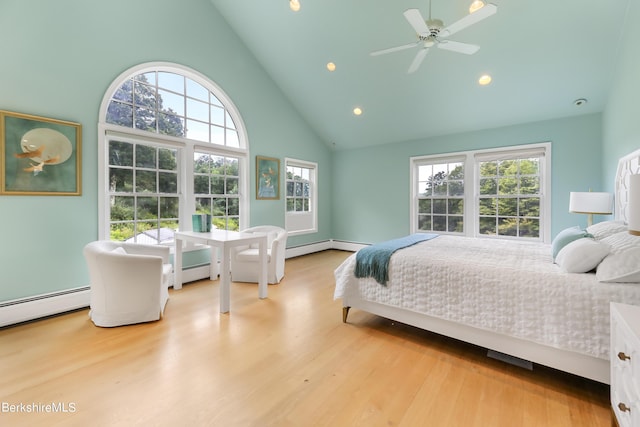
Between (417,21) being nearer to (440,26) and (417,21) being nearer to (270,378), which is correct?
(440,26)

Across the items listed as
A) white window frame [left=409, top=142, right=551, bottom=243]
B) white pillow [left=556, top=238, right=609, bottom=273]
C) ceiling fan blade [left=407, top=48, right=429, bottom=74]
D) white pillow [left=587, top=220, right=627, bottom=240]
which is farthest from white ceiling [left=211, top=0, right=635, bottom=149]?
white pillow [left=556, top=238, right=609, bottom=273]

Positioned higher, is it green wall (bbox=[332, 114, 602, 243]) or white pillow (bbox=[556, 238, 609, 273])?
green wall (bbox=[332, 114, 602, 243])

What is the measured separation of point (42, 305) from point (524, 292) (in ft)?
13.9

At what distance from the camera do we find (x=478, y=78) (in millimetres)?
3875

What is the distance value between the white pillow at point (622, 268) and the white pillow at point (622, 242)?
2.5 inches

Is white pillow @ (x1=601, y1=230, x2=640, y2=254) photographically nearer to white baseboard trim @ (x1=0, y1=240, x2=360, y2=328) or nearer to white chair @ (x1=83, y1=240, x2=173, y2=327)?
white chair @ (x1=83, y1=240, x2=173, y2=327)

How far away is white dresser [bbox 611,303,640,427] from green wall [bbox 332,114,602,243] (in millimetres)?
3506

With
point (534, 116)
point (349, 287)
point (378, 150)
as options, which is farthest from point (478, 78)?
point (349, 287)

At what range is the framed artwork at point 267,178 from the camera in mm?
4914

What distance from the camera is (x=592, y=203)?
304 cm

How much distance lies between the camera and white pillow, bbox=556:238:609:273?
1762mm

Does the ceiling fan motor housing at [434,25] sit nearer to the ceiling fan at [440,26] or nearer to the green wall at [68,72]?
the ceiling fan at [440,26]

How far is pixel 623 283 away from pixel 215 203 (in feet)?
14.5

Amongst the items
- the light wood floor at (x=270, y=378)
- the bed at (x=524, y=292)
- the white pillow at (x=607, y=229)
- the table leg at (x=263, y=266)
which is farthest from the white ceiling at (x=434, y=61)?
the light wood floor at (x=270, y=378)
